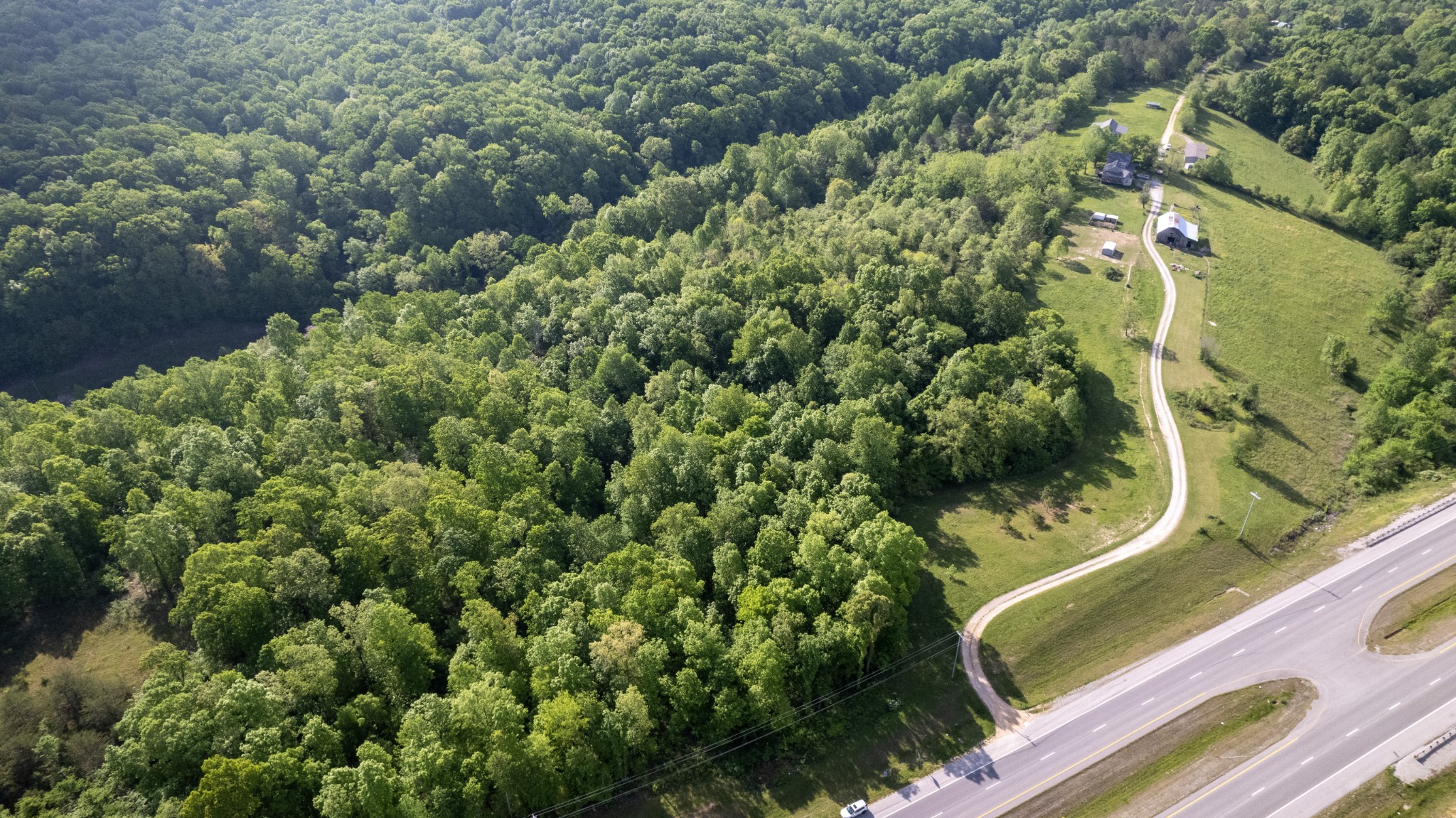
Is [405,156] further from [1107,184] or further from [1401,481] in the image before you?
[1401,481]

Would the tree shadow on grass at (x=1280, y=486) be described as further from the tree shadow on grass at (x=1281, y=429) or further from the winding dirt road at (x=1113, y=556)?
the tree shadow on grass at (x=1281, y=429)

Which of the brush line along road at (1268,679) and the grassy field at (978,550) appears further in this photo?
the grassy field at (978,550)

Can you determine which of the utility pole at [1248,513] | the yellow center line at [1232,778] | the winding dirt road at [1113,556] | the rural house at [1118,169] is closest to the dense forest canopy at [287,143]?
the rural house at [1118,169]

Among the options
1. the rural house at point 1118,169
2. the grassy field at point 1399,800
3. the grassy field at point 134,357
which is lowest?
the grassy field at point 134,357

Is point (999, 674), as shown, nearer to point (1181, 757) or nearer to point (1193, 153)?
point (1181, 757)

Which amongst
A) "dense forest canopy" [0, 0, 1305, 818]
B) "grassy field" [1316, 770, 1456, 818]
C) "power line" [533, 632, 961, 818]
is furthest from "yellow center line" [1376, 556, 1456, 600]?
"power line" [533, 632, 961, 818]

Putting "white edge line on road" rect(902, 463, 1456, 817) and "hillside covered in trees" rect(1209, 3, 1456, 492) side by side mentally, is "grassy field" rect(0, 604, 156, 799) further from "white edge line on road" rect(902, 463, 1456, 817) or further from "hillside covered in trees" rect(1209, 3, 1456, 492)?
"hillside covered in trees" rect(1209, 3, 1456, 492)

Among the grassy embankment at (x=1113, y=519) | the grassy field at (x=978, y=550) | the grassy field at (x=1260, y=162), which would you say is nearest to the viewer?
the grassy field at (x=978, y=550)
